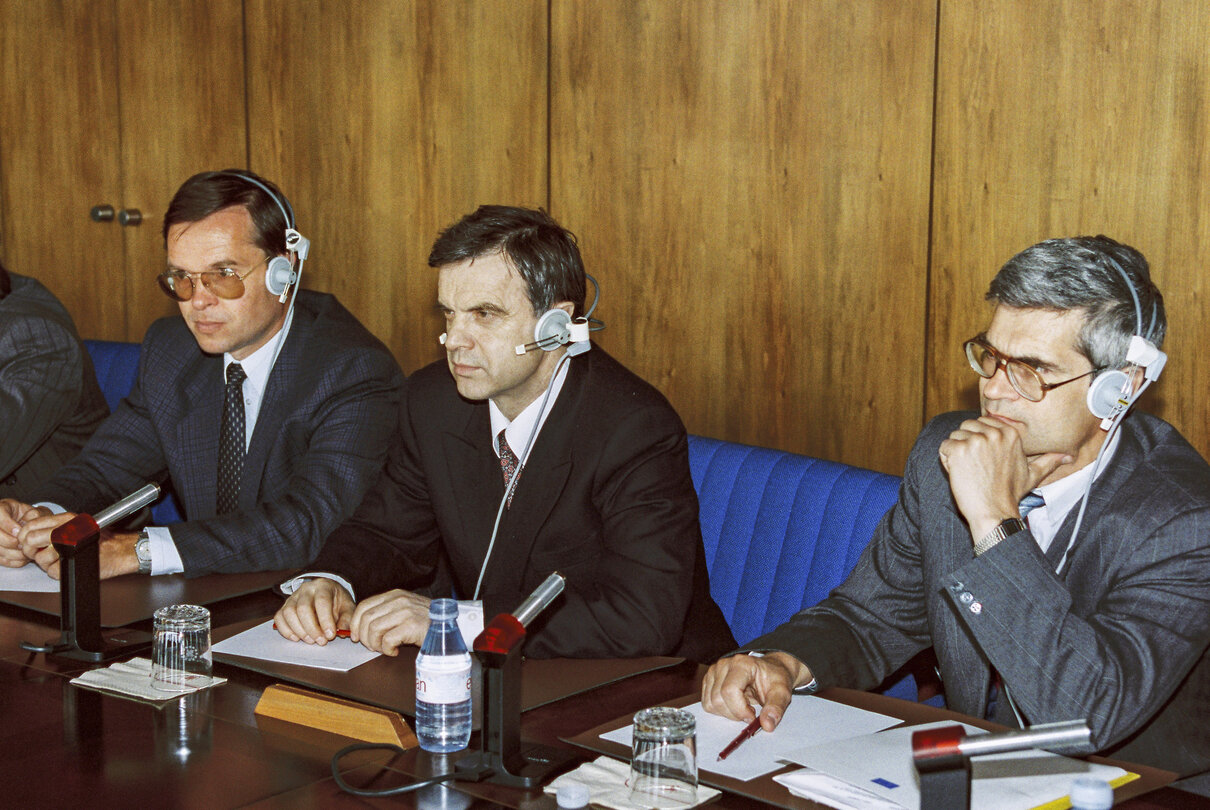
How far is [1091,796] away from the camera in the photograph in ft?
4.68

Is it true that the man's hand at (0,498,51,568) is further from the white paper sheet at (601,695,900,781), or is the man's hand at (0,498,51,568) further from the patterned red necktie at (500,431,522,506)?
the white paper sheet at (601,695,900,781)

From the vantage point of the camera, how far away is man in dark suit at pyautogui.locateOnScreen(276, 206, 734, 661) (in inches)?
93.8

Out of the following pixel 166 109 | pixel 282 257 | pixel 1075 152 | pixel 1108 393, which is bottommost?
pixel 1108 393

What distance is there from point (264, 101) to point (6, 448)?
1627 millimetres

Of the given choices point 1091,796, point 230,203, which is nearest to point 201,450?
point 230,203

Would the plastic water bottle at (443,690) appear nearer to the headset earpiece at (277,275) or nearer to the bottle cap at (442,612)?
the bottle cap at (442,612)

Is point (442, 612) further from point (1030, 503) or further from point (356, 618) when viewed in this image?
point (1030, 503)

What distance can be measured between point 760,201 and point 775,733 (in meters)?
1.89

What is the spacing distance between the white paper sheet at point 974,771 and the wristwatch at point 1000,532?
323mm

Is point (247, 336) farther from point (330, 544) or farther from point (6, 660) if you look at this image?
point (6, 660)

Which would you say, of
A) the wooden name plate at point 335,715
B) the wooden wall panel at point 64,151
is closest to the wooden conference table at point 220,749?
the wooden name plate at point 335,715

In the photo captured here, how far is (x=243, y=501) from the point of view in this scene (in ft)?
9.83

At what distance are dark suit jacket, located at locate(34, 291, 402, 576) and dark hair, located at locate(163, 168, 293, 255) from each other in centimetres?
20

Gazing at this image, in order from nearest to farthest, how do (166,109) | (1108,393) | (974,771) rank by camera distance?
(974,771)
(1108,393)
(166,109)
